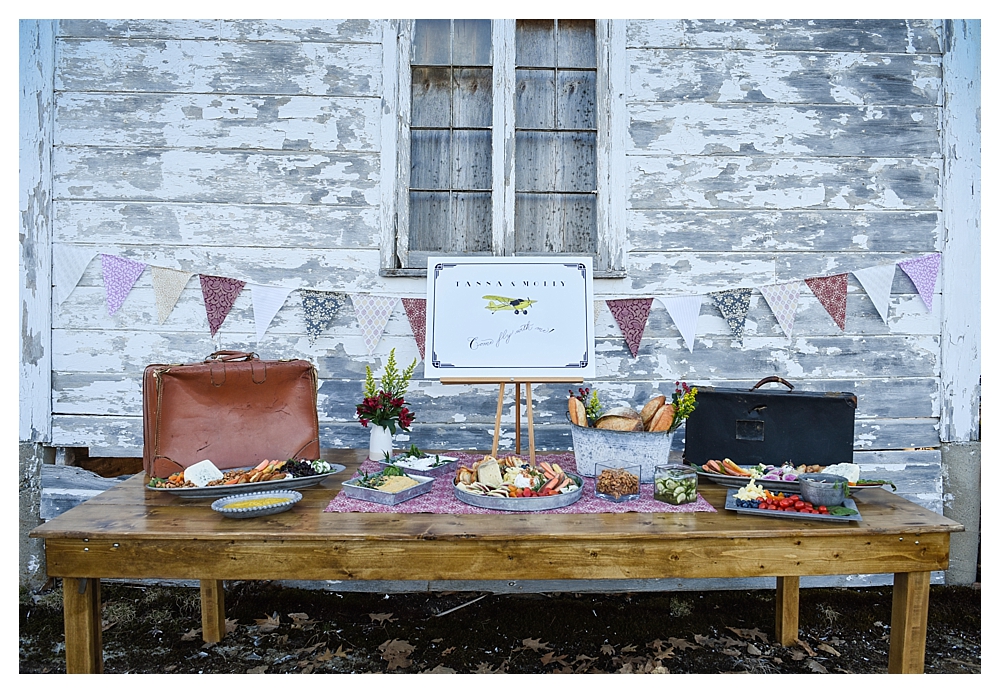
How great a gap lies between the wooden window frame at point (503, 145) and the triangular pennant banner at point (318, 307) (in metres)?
0.28

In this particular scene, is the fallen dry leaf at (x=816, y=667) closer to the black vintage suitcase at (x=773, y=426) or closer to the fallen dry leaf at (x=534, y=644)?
the black vintage suitcase at (x=773, y=426)

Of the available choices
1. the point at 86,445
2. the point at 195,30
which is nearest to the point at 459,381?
the point at 86,445

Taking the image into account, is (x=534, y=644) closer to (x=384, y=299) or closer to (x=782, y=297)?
(x=384, y=299)

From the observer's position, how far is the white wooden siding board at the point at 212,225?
3.02 metres

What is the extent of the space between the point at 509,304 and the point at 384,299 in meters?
0.91

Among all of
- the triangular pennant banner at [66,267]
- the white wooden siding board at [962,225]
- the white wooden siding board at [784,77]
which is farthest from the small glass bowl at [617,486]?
the triangular pennant banner at [66,267]

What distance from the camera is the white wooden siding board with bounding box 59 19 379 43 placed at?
300cm

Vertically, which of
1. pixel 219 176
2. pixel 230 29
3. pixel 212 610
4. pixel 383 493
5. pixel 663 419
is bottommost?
pixel 212 610

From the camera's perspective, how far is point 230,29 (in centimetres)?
301

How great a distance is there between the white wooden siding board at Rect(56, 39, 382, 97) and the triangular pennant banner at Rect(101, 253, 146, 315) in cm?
85

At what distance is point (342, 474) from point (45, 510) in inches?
74.7

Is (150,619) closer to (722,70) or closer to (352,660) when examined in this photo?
(352,660)

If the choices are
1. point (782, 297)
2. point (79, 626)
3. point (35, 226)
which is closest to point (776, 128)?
point (782, 297)

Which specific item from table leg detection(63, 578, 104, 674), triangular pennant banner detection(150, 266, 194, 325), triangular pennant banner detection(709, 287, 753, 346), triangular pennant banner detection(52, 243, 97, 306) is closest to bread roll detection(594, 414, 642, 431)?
triangular pennant banner detection(709, 287, 753, 346)
